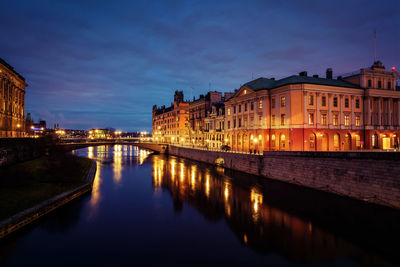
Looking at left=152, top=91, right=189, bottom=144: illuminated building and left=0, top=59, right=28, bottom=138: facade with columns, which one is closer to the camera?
left=0, top=59, right=28, bottom=138: facade with columns

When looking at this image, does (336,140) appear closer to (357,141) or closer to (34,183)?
(357,141)

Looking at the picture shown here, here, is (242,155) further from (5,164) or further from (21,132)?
(21,132)

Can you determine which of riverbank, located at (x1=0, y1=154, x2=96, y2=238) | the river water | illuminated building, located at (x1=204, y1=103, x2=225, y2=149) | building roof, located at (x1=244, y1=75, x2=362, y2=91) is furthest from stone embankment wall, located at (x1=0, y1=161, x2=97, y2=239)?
illuminated building, located at (x1=204, y1=103, x2=225, y2=149)

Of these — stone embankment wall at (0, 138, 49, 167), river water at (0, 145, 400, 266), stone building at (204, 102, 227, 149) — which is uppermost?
stone building at (204, 102, 227, 149)

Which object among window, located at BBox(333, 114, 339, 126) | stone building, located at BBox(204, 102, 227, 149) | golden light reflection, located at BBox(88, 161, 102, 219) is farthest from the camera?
stone building, located at BBox(204, 102, 227, 149)

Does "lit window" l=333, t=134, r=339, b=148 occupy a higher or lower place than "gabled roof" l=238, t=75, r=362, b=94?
lower

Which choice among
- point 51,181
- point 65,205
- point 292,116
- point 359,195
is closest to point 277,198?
point 359,195

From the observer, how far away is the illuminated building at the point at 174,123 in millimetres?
115188

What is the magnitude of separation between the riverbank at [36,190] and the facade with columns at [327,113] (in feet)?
126

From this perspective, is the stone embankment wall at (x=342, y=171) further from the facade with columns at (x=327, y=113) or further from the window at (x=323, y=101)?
the window at (x=323, y=101)

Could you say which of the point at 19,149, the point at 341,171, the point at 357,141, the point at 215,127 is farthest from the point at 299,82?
the point at 19,149

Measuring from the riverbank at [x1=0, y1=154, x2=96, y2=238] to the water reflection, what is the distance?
1337 cm

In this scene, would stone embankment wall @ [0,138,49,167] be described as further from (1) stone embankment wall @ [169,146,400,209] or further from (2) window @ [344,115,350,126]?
(2) window @ [344,115,350,126]

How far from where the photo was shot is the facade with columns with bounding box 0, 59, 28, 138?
63000 mm
